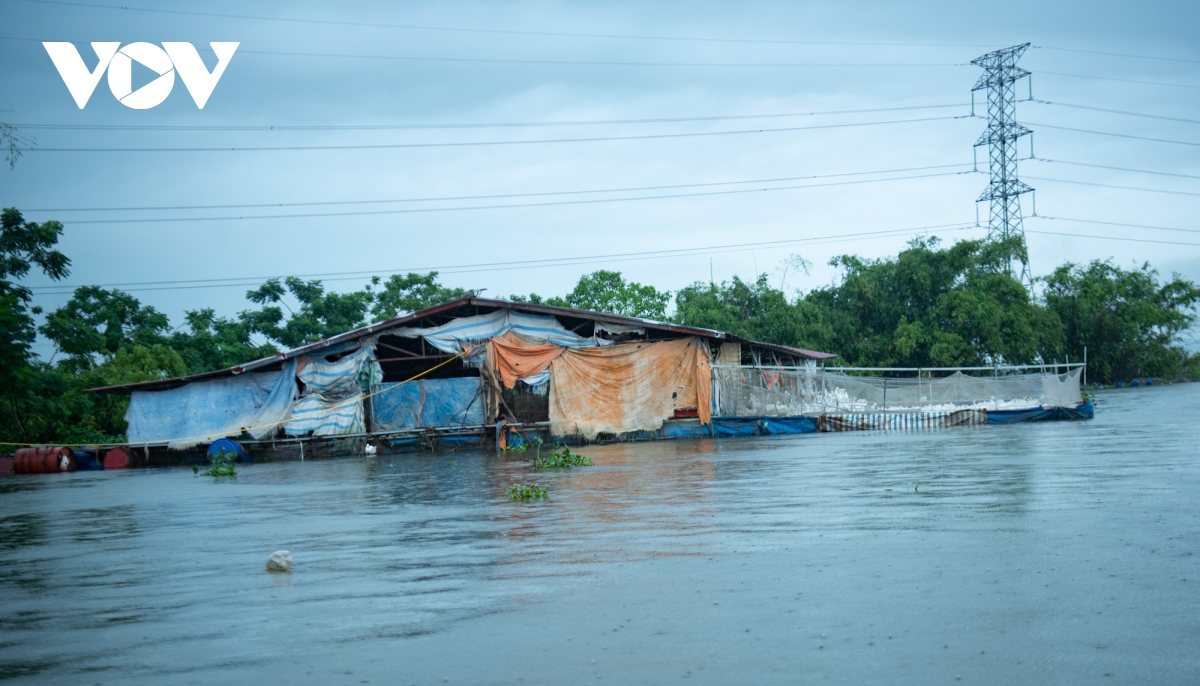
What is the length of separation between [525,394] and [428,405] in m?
3.20

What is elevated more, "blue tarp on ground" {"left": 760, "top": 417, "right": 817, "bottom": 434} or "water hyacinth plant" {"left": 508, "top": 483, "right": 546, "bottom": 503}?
"water hyacinth plant" {"left": 508, "top": 483, "right": 546, "bottom": 503}

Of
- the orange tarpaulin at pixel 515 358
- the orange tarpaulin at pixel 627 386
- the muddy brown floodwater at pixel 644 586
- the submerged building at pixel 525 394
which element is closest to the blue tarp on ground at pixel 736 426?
the submerged building at pixel 525 394

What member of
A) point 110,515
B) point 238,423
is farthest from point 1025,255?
point 110,515

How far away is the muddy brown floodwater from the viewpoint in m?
4.86

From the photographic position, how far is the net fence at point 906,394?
30.0 meters

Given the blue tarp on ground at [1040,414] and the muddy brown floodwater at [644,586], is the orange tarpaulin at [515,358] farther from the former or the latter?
the muddy brown floodwater at [644,586]

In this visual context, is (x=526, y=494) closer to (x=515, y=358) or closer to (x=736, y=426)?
(x=515, y=358)

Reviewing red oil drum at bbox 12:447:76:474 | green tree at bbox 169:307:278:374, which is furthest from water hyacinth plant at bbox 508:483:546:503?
green tree at bbox 169:307:278:374

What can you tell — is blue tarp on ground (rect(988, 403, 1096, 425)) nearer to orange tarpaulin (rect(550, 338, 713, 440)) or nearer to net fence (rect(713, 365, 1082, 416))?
net fence (rect(713, 365, 1082, 416))

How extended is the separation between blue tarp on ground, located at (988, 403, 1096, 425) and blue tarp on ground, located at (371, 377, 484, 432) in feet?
53.8

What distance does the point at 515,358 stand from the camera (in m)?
29.1

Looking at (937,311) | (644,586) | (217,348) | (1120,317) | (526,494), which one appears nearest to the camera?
(644,586)

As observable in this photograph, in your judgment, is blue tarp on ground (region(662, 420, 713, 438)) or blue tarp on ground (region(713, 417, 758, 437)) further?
blue tarp on ground (region(662, 420, 713, 438))

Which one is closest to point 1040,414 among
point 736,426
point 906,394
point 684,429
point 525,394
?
point 906,394
